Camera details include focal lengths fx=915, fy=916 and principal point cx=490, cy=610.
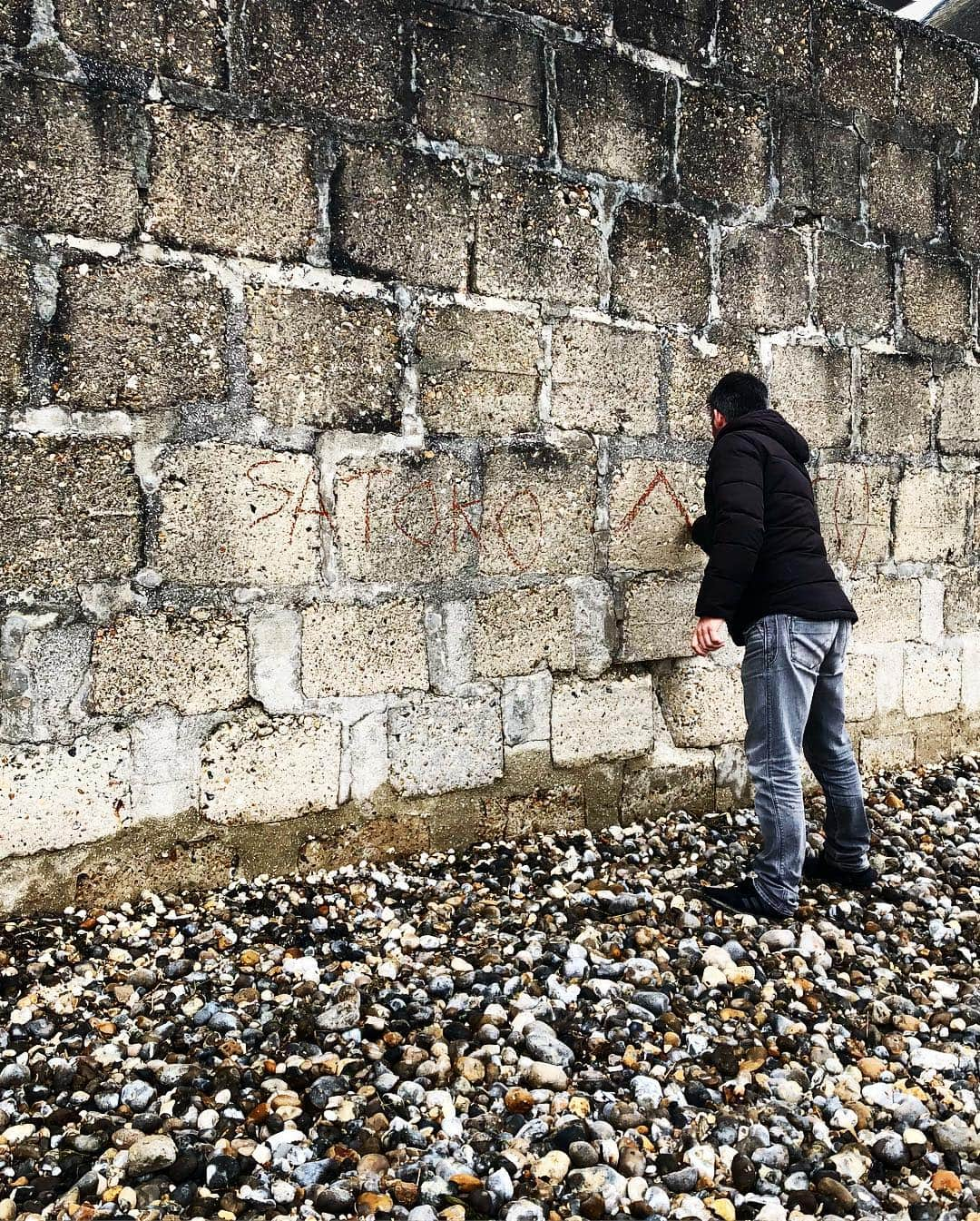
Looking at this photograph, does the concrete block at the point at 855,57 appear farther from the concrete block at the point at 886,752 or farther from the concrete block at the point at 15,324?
the concrete block at the point at 15,324

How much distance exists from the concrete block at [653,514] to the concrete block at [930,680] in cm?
146

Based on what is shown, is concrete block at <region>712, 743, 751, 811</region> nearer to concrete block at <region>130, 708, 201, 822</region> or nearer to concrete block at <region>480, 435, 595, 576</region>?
concrete block at <region>480, 435, 595, 576</region>

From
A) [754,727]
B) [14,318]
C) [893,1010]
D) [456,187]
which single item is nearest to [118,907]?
[14,318]

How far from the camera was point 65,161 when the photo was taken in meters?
2.74

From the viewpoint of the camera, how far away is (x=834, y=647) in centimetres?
316

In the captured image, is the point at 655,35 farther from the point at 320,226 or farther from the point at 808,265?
the point at 320,226

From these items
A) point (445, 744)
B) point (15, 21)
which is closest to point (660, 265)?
point (445, 744)

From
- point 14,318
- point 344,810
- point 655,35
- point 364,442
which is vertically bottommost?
point 344,810

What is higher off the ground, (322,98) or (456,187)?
(322,98)

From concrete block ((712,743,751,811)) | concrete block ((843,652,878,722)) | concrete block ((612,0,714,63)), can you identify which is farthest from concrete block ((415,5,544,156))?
concrete block ((843,652,878,722))

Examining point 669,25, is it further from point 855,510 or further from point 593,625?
point 593,625

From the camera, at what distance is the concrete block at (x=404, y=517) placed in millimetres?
3189

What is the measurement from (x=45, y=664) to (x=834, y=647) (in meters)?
2.58

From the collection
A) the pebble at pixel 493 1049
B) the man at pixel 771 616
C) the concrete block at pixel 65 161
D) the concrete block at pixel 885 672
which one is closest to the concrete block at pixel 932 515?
the concrete block at pixel 885 672
